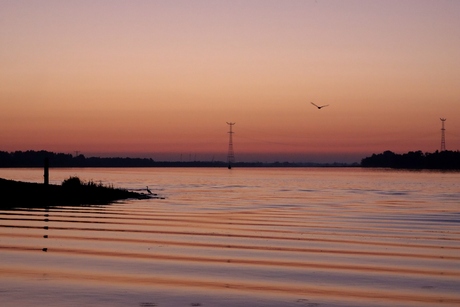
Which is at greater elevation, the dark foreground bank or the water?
the dark foreground bank

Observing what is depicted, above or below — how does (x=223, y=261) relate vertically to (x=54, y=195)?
below

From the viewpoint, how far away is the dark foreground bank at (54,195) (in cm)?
4188

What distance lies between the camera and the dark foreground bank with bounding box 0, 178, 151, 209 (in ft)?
137

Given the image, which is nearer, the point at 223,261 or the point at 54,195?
the point at 223,261

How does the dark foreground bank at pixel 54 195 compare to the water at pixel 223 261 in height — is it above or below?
above

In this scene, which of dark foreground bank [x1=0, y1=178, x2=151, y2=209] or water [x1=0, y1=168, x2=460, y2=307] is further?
dark foreground bank [x1=0, y1=178, x2=151, y2=209]

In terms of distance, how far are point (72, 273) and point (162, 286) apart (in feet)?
9.07

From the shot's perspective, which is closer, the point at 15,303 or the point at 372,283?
the point at 15,303

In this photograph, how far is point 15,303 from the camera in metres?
13.4

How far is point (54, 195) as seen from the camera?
45719mm

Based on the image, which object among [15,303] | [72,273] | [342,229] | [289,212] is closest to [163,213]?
[289,212]

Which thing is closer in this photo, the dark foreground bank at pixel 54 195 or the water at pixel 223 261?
the water at pixel 223 261

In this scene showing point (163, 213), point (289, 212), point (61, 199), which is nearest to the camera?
point (163, 213)

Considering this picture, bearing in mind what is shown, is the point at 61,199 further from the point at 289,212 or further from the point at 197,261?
the point at 197,261
